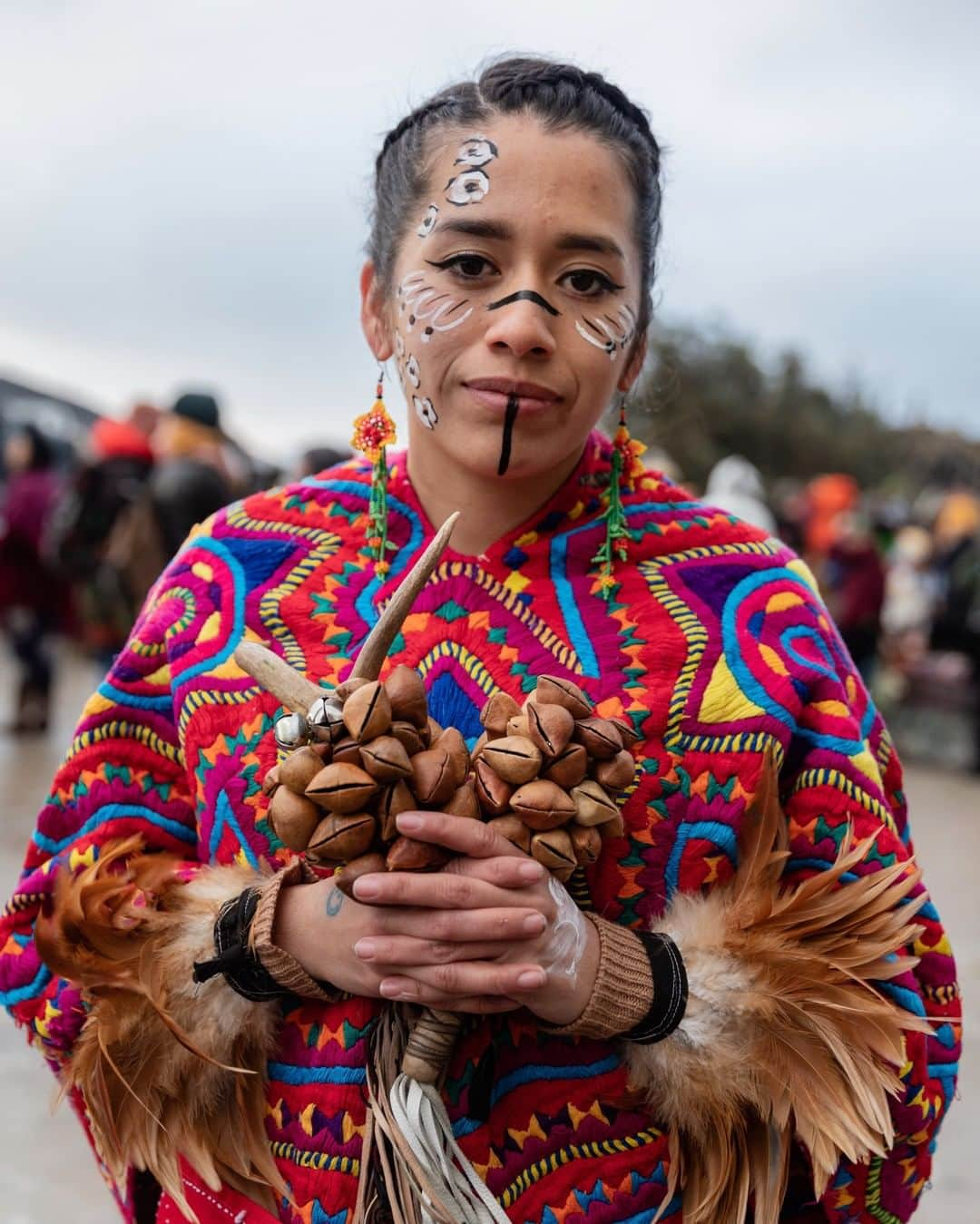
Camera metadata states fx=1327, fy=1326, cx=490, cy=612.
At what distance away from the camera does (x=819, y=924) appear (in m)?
1.51

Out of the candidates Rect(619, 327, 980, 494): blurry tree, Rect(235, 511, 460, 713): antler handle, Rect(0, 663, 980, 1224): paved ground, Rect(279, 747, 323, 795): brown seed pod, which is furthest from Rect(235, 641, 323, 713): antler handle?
Rect(619, 327, 980, 494): blurry tree

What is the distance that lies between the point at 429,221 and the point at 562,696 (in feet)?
2.23

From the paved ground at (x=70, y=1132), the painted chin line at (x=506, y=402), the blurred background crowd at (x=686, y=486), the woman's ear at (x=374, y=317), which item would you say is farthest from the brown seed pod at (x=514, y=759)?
the paved ground at (x=70, y=1132)

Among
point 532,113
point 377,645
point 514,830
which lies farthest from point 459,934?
point 532,113

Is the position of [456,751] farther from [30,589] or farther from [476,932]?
[30,589]

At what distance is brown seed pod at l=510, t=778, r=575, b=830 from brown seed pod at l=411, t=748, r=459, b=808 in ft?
0.23

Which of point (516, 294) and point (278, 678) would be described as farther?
point (516, 294)

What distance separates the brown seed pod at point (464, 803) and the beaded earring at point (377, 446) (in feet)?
1.78

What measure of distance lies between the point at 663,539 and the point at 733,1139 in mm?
751

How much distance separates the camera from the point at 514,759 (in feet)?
4.41

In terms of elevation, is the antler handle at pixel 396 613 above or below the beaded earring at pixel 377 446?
below

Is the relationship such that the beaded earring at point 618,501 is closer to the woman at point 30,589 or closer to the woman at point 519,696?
the woman at point 519,696

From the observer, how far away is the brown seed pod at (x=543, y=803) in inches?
53.0

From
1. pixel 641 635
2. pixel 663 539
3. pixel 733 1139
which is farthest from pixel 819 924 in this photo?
pixel 663 539
